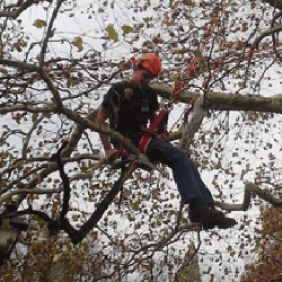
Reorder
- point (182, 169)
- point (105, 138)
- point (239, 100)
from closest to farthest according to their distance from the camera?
point (182, 169), point (105, 138), point (239, 100)

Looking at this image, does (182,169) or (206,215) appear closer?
(206,215)

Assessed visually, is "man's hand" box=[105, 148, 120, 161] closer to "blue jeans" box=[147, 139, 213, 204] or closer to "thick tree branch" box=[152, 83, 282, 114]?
"blue jeans" box=[147, 139, 213, 204]

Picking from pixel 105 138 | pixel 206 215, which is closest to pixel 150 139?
pixel 105 138

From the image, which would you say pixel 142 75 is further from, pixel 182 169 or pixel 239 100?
pixel 239 100

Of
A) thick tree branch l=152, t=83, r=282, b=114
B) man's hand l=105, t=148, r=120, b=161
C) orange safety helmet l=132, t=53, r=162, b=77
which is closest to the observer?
man's hand l=105, t=148, r=120, b=161

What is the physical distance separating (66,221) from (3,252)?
1.82 feet

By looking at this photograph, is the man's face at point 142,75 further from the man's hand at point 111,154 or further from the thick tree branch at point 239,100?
the thick tree branch at point 239,100

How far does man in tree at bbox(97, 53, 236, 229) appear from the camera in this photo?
Answer: 4383mm

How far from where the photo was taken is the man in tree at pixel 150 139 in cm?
438

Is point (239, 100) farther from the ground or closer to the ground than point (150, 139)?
farther from the ground

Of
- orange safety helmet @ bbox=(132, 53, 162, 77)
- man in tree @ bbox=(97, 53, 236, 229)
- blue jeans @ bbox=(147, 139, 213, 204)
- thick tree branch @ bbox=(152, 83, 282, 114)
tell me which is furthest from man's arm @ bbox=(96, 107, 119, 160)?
thick tree branch @ bbox=(152, 83, 282, 114)

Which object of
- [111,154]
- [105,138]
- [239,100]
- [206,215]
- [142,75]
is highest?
[239,100]

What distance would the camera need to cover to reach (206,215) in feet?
14.1

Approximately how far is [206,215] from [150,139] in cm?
100
